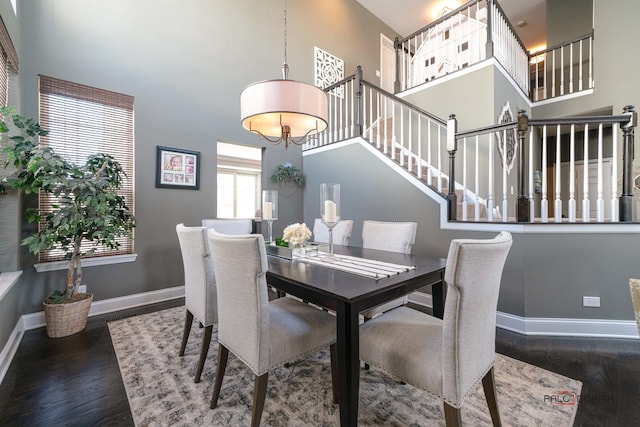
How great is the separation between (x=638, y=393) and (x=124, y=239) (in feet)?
14.5

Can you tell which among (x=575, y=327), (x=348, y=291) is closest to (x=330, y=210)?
(x=348, y=291)

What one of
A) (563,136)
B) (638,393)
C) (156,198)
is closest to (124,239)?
(156,198)

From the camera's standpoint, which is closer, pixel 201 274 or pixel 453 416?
pixel 453 416

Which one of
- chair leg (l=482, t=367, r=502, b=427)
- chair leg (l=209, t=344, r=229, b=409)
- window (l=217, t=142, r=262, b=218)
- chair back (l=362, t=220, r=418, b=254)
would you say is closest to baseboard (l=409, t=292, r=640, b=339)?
chair back (l=362, t=220, r=418, b=254)

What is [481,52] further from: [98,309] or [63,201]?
[98,309]

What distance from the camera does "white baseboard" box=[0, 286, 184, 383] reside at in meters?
2.03

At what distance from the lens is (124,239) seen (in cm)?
316

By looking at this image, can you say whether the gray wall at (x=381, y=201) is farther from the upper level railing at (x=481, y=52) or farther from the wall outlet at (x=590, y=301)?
the upper level railing at (x=481, y=52)

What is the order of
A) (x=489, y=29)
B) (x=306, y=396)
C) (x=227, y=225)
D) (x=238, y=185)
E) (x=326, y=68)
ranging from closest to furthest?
(x=306, y=396) → (x=227, y=225) → (x=489, y=29) → (x=326, y=68) → (x=238, y=185)

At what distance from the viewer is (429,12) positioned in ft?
20.5

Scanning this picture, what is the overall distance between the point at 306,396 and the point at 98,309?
8.41 ft

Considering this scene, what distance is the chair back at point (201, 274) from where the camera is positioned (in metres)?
1.79

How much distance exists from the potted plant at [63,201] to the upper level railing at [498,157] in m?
3.01

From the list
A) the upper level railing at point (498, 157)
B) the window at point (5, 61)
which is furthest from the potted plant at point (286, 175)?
the window at point (5, 61)
